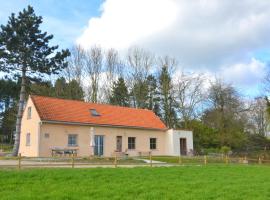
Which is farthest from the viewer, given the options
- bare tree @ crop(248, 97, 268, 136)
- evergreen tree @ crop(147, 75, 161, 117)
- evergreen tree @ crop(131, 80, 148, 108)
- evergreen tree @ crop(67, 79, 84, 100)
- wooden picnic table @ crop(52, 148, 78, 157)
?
bare tree @ crop(248, 97, 268, 136)

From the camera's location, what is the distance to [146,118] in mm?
43125

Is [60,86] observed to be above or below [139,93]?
above

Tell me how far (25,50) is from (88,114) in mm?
8069

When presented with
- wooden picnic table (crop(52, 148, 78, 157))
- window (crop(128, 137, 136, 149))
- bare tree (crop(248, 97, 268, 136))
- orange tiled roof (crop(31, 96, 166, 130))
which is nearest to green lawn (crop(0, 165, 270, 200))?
wooden picnic table (crop(52, 148, 78, 157))

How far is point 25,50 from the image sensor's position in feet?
116

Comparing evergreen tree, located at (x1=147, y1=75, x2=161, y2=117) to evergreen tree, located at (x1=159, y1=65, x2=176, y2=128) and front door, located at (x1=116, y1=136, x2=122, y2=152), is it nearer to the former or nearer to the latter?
evergreen tree, located at (x1=159, y1=65, x2=176, y2=128)

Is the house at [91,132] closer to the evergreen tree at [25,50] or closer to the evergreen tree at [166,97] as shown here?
the evergreen tree at [25,50]

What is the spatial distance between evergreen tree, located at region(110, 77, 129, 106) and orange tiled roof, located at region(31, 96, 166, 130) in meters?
13.0

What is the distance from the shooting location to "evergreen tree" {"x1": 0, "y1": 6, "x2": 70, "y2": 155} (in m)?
35.2

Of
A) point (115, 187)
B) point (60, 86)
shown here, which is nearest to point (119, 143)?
point (60, 86)

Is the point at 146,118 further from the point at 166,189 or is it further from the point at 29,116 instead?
the point at 166,189

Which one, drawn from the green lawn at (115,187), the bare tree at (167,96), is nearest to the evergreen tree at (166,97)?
the bare tree at (167,96)

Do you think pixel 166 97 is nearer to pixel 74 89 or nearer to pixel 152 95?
pixel 152 95

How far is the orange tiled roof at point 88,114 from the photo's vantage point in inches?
1387
